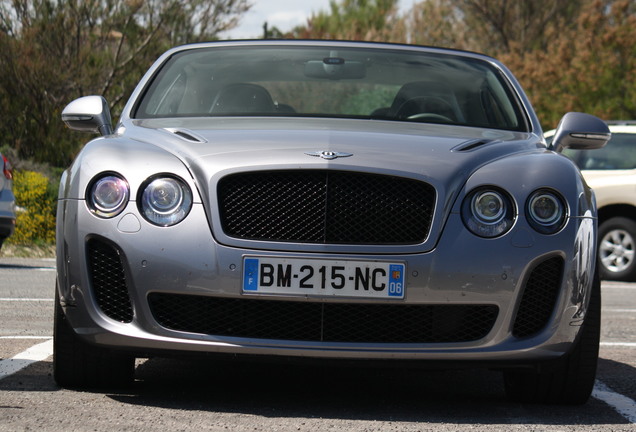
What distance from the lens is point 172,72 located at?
6250 millimetres

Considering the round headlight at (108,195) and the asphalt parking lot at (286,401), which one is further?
the round headlight at (108,195)

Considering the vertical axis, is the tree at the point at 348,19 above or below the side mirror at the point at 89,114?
below

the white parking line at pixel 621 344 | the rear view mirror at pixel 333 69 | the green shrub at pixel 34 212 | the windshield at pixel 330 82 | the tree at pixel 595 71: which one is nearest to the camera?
the windshield at pixel 330 82

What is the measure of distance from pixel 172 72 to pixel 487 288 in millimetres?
2391

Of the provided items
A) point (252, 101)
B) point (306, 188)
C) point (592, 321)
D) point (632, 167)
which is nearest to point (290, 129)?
point (306, 188)

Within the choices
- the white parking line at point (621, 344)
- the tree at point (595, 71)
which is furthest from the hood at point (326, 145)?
the tree at point (595, 71)

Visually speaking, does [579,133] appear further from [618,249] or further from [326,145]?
[618,249]

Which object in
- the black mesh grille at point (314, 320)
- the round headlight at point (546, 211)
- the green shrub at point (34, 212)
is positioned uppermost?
the round headlight at point (546, 211)

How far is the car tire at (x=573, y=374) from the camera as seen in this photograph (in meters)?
4.86

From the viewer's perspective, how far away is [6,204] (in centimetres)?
1134

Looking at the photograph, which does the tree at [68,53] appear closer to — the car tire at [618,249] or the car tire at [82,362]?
the car tire at [618,249]

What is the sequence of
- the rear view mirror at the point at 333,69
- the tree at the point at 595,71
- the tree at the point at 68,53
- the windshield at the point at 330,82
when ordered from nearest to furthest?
1. the windshield at the point at 330,82
2. the rear view mirror at the point at 333,69
3. the tree at the point at 68,53
4. the tree at the point at 595,71

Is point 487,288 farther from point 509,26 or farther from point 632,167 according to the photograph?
point 509,26

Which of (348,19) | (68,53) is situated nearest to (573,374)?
(68,53)
